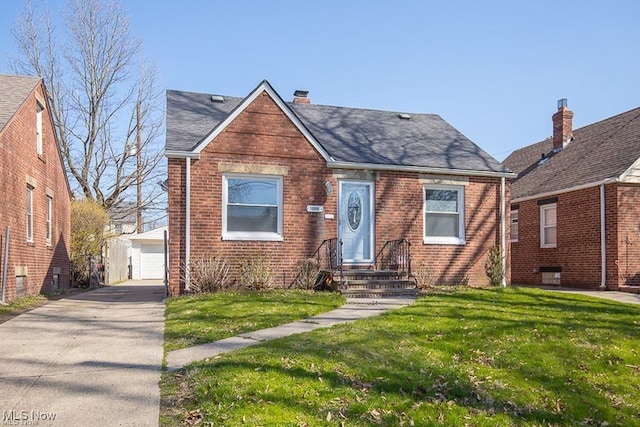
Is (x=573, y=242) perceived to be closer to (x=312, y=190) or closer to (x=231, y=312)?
(x=312, y=190)

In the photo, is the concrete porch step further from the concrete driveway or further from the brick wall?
the brick wall

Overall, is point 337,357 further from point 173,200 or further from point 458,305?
point 173,200

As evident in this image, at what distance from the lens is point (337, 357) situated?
6.07m

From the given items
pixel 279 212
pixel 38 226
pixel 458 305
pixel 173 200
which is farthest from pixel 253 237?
pixel 38 226

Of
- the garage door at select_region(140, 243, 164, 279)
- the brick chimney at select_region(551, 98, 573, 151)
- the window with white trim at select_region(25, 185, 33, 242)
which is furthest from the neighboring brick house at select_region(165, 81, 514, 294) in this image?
the garage door at select_region(140, 243, 164, 279)

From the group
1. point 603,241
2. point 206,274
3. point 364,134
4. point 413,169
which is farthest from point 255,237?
point 603,241

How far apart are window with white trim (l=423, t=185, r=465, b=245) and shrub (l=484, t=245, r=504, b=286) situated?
2.91 feet

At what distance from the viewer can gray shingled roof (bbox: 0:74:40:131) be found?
12.5 meters

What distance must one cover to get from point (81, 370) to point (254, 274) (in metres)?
7.03

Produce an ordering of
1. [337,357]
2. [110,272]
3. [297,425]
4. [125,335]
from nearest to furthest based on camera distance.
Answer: [297,425] < [337,357] < [125,335] < [110,272]

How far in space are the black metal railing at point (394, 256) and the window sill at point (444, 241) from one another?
0.77m

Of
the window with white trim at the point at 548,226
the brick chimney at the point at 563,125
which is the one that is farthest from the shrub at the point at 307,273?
the brick chimney at the point at 563,125

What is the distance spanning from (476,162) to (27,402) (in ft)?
43.6

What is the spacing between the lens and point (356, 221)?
1425 centimetres
